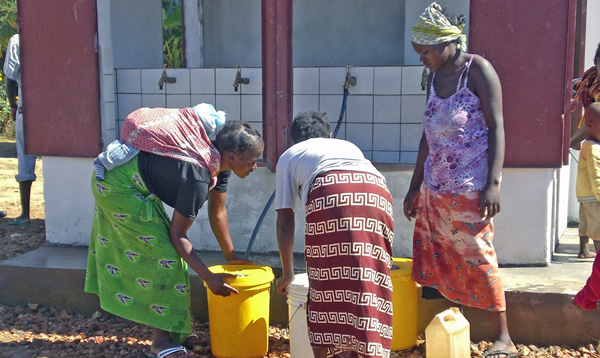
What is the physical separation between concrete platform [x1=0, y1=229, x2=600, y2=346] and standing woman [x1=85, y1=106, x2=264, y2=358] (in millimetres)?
741

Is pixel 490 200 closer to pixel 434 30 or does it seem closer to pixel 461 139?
pixel 461 139

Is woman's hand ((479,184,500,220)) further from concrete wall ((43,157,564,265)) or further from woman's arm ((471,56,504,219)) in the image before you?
concrete wall ((43,157,564,265))

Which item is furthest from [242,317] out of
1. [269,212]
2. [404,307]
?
[269,212]

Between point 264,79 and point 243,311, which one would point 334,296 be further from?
point 264,79

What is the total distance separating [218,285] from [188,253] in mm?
234

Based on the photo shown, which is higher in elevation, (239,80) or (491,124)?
(239,80)

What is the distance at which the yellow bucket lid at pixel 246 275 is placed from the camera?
12.1 ft

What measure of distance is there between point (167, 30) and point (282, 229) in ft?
33.0

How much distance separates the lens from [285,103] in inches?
185

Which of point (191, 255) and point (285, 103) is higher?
point (285, 103)

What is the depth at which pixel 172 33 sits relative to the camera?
12852 mm

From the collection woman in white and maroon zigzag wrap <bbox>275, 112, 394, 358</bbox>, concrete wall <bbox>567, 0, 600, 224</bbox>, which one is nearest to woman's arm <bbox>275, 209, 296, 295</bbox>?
woman in white and maroon zigzag wrap <bbox>275, 112, 394, 358</bbox>

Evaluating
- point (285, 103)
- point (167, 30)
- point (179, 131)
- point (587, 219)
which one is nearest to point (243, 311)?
point (179, 131)

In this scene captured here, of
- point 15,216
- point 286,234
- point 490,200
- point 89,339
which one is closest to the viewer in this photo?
point 286,234
